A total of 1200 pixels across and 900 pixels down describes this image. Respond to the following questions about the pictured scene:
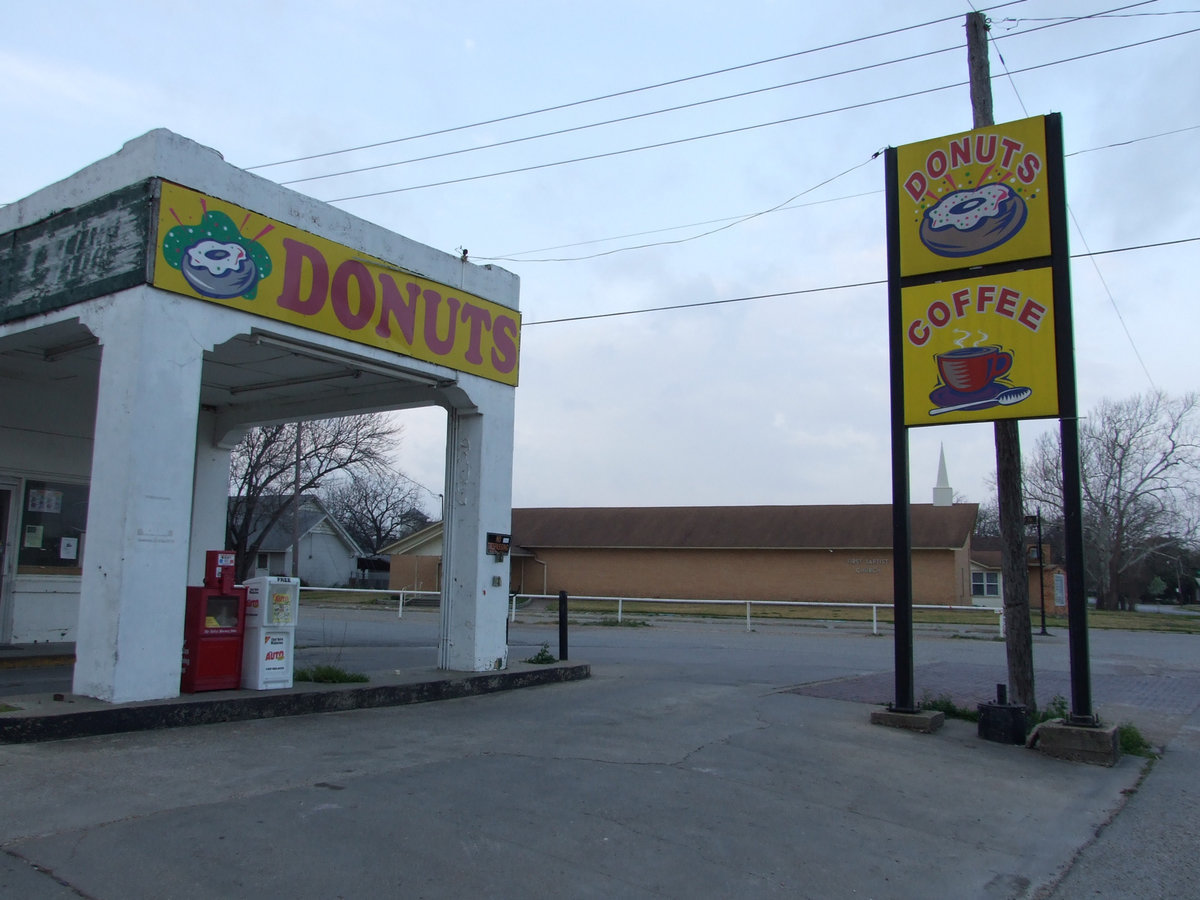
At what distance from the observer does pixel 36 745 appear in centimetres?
707

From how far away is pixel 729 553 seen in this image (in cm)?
4303

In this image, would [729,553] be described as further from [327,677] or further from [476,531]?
[327,677]

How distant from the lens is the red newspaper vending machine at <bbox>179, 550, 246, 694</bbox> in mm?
8859

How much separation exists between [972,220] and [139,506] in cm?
918

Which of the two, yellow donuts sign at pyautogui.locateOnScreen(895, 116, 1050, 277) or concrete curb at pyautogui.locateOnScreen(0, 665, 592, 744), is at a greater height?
yellow donuts sign at pyautogui.locateOnScreen(895, 116, 1050, 277)

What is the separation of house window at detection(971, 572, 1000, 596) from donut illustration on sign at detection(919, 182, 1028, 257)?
4285cm

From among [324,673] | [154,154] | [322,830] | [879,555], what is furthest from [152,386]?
[879,555]

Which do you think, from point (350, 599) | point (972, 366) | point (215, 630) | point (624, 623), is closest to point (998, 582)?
point (624, 623)

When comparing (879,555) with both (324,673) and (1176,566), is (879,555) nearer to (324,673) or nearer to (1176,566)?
(324,673)

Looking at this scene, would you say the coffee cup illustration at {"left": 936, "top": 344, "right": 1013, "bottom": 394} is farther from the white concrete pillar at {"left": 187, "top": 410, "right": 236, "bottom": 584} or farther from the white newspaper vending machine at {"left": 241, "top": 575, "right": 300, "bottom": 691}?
the white concrete pillar at {"left": 187, "top": 410, "right": 236, "bottom": 584}

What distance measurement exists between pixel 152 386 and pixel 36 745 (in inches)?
122

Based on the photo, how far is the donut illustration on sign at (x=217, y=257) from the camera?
8633 millimetres

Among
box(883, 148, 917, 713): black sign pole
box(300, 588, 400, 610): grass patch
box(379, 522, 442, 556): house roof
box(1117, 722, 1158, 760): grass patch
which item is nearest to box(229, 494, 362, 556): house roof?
box(300, 588, 400, 610): grass patch

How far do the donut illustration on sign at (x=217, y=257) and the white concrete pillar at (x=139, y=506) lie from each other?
0.38 metres
